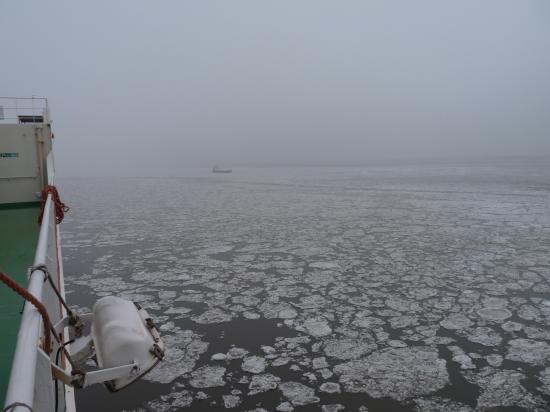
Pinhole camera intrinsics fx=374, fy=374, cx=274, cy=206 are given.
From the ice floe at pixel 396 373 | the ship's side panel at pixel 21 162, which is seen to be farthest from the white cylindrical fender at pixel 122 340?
the ship's side panel at pixel 21 162

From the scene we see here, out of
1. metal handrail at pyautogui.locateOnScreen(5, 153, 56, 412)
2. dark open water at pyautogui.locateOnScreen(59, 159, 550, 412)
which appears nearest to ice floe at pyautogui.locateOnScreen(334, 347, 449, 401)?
dark open water at pyautogui.locateOnScreen(59, 159, 550, 412)

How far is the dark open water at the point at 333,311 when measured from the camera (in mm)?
2727

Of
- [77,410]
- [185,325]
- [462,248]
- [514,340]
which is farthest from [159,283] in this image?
[462,248]

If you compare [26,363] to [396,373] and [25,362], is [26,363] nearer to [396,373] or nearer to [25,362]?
[25,362]

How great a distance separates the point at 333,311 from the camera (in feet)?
13.6

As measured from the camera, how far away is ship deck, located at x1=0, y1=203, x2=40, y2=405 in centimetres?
297

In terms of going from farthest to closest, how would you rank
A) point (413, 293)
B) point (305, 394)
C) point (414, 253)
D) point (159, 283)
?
1. point (414, 253)
2. point (159, 283)
3. point (413, 293)
4. point (305, 394)

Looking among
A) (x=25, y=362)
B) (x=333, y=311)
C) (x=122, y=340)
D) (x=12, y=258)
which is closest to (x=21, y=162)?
(x=12, y=258)

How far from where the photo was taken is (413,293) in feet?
15.1

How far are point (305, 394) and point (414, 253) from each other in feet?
14.6

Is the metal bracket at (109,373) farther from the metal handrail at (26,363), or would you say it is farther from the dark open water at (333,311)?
the dark open water at (333,311)

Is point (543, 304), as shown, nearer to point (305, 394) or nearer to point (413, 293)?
point (413, 293)

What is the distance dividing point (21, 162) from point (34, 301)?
8.77 meters

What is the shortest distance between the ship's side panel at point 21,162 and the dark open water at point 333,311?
1.39 metres
